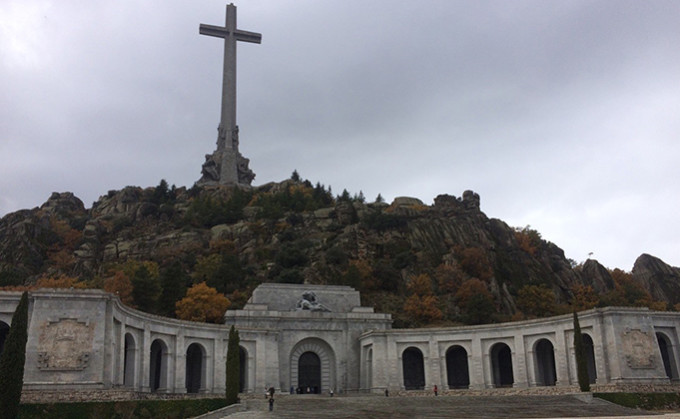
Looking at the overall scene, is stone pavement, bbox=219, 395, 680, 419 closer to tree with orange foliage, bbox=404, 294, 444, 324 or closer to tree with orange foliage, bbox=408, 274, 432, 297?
tree with orange foliage, bbox=404, 294, 444, 324

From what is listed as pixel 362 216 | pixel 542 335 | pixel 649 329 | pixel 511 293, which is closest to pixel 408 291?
pixel 511 293

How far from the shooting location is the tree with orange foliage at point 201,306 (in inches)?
2376

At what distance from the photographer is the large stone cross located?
102m

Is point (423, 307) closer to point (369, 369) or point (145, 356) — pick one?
point (369, 369)

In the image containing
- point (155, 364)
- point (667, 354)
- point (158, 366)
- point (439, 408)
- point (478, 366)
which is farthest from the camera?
point (478, 366)

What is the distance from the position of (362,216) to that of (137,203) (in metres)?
38.5

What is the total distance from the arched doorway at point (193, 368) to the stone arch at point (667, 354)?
105 ft

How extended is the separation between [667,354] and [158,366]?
35285 mm

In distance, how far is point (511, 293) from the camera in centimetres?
8181

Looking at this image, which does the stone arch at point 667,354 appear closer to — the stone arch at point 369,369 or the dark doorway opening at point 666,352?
the dark doorway opening at point 666,352

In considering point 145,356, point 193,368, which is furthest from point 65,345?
point 193,368

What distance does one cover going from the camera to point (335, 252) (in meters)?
83.9

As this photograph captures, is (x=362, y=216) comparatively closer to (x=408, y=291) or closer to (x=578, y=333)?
(x=408, y=291)

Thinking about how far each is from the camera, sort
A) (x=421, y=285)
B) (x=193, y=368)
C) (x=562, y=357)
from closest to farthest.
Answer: (x=562, y=357)
(x=193, y=368)
(x=421, y=285)
